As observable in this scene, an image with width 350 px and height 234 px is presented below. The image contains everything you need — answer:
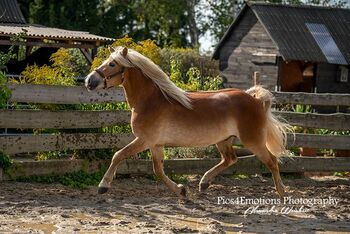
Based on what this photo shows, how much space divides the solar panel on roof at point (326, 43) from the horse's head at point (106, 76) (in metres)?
23.3

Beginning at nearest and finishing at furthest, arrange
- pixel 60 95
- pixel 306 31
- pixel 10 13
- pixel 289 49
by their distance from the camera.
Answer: pixel 60 95 < pixel 10 13 < pixel 289 49 < pixel 306 31

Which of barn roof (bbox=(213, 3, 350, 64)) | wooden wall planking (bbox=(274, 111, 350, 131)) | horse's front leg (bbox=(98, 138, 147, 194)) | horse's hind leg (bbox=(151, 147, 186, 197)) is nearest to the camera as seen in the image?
horse's front leg (bbox=(98, 138, 147, 194))

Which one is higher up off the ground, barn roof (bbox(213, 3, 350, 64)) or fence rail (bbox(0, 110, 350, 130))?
barn roof (bbox(213, 3, 350, 64))

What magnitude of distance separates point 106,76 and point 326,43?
24.6 m

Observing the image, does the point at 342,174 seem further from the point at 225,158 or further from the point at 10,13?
the point at 10,13

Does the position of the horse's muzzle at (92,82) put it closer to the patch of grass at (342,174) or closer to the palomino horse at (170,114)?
the palomino horse at (170,114)

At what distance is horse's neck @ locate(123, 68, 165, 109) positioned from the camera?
8805 mm

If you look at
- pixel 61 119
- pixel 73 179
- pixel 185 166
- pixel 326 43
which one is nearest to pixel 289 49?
pixel 326 43

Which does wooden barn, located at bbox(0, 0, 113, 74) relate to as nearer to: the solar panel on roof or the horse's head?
the horse's head

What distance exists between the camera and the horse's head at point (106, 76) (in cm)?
846

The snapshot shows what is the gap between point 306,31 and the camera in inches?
1266

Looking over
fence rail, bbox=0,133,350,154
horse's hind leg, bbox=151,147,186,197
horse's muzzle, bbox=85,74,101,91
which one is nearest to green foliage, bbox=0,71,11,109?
fence rail, bbox=0,133,350,154

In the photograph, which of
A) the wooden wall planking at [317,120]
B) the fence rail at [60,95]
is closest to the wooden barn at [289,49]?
the wooden wall planking at [317,120]

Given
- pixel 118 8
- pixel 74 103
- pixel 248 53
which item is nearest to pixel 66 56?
pixel 74 103
